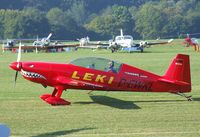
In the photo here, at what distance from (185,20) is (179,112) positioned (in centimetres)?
13522

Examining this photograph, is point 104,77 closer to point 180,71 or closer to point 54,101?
point 54,101

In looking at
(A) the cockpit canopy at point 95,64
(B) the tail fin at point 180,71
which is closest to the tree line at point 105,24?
(A) the cockpit canopy at point 95,64

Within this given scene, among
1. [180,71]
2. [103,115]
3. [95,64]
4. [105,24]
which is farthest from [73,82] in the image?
[105,24]

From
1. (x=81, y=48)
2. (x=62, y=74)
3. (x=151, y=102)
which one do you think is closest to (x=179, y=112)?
(x=151, y=102)

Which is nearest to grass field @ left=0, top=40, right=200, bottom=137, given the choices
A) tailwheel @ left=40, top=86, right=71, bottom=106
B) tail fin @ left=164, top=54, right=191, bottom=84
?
tailwheel @ left=40, top=86, right=71, bottom=106

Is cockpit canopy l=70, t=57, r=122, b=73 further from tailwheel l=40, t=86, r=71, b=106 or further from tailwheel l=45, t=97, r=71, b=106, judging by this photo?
tailwheel l=45, t=97, r=71, b=106

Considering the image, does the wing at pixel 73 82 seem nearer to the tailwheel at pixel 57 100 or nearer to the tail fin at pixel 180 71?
the tailwheel at pixel 57 100

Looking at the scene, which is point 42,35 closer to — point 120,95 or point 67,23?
point 67,23

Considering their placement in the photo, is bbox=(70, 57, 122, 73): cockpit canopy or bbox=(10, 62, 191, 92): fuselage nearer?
bbox=(10, 62, 191, 92): fuselage

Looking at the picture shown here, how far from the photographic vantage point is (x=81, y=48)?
6638cm

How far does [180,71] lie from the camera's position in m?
12.9

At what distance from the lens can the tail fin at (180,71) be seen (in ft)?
42.4

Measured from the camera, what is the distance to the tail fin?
12.9m

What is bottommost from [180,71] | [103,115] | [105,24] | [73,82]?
[105,24]
